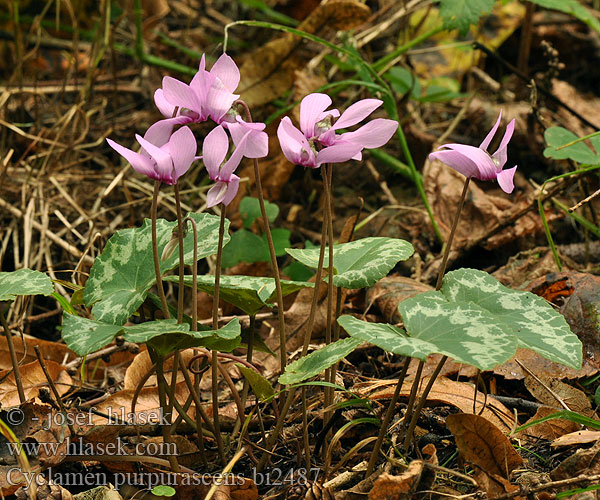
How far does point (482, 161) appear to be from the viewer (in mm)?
1196

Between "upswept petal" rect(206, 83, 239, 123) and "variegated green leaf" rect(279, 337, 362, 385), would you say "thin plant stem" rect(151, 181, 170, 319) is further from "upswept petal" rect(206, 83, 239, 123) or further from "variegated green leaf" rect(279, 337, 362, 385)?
"variegated green leaf" rect(279, 337, 362, 385)

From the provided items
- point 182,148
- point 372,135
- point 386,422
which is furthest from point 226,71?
point 386,422

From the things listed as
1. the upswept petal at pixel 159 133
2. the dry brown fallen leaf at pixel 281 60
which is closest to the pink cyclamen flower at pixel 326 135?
the upswept petal at pixel 159 133

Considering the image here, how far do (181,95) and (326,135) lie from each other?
0.26 meters

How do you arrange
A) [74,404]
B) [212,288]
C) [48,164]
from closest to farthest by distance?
[212,288], [74,404], [48,164]

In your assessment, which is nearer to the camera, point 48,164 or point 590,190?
point 590,190

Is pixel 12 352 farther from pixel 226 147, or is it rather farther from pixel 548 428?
pixel 548 428

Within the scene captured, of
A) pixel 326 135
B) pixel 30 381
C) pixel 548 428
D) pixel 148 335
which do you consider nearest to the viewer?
pixel 148 335

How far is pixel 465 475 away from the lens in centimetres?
131

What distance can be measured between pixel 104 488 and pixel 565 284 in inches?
53.1

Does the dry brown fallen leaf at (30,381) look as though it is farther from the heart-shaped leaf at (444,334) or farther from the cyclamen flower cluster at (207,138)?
the heart-shaped leaf at (444,334)

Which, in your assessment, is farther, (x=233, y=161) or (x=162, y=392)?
(x=162, y=392)

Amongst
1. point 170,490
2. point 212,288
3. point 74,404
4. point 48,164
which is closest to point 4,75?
point 48,164

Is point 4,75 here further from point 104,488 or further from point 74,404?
point 104,488
